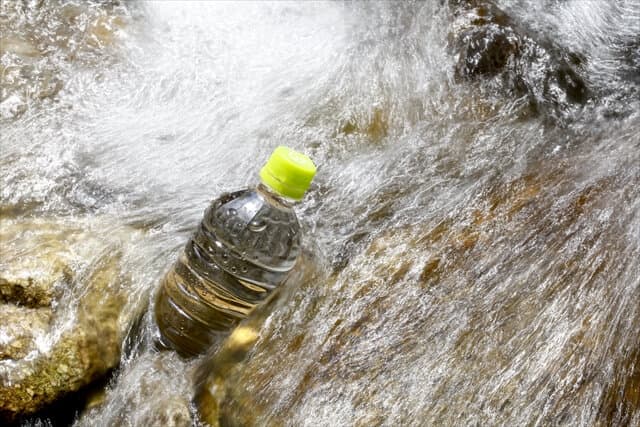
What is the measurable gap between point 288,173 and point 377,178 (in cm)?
59

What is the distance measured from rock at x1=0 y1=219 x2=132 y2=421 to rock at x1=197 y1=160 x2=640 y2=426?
321 millimetres

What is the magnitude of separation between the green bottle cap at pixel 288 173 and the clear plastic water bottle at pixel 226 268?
0.57ft

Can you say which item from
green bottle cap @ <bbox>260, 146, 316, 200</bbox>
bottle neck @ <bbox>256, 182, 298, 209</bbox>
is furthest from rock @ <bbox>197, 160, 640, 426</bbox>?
green bottle cap @ <bbox>260, 146, 316, 200</bbox>

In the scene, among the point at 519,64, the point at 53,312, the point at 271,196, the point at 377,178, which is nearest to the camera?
the point at 53,312

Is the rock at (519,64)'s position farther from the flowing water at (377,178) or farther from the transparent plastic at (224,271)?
the transparent plastic at (224,271)

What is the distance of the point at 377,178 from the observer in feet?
6.25

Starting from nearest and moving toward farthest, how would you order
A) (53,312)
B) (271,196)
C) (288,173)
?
(288,173)
(53,312)
(271,196)

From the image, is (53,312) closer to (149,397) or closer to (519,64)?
(149,397)

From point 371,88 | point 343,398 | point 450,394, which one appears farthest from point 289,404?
point 371,88

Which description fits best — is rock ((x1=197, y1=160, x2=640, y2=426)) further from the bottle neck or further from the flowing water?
Result: the bottle neck

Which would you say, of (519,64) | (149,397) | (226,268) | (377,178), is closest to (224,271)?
(226,268)

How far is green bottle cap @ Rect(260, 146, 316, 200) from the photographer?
137 centimetres

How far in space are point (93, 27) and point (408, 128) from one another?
1.20 metres

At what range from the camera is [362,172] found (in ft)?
6.30
